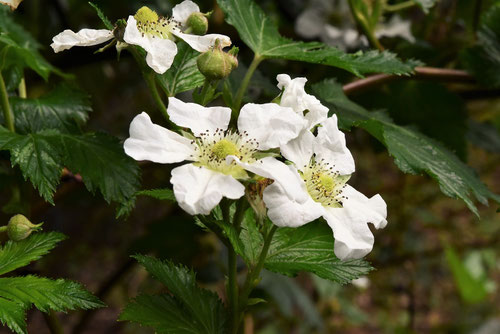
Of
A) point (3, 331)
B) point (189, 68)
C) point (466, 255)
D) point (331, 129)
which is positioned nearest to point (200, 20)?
point (189, 68)

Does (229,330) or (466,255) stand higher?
(229,330)

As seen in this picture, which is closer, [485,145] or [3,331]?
[485,145]

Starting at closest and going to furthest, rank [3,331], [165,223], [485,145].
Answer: [485,145] < [165,223] < [3,331]

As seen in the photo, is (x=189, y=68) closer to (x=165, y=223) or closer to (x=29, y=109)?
(x=29, y=109)

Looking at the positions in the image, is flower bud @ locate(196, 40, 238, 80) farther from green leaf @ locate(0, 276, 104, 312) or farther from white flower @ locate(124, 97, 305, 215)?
green leaf @ locate(0, 276, 104, 312)

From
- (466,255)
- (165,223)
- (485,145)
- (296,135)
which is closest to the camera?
(296,135)

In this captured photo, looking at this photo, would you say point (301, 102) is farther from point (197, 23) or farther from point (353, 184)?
point (353, 184)

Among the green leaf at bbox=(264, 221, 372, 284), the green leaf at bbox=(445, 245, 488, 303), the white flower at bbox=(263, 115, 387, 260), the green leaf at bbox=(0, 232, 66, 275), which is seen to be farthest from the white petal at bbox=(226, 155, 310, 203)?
the green leaf at bbox=(445, 245, 488, 303)

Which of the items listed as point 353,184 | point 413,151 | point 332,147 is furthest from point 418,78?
point 353,184

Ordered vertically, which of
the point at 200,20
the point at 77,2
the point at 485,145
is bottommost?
the point at 485,145
